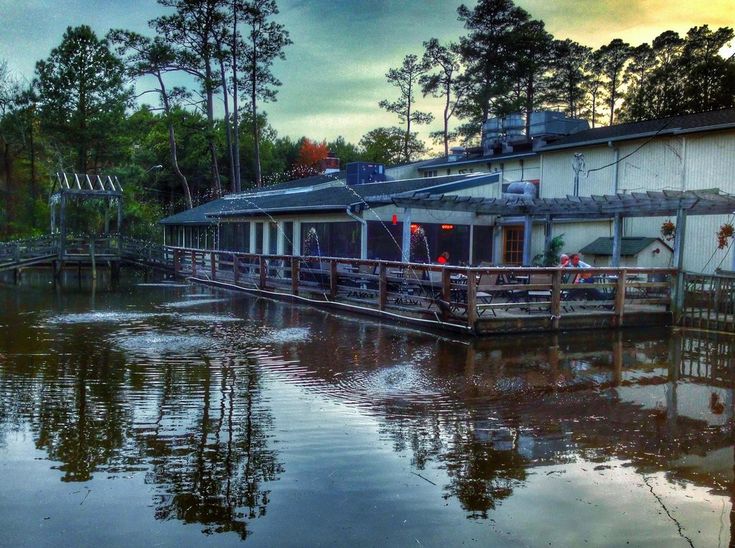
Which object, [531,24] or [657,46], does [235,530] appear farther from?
[657,46]

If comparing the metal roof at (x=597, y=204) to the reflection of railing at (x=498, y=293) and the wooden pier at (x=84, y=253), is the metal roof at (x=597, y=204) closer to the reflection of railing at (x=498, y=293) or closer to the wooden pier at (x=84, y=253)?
the reflection of railing at (x=498, y=293)

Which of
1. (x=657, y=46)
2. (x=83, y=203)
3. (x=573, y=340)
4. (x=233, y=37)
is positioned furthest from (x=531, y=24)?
(x=573, y=340)

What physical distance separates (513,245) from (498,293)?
32.1 ft

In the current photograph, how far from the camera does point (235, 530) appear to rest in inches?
153

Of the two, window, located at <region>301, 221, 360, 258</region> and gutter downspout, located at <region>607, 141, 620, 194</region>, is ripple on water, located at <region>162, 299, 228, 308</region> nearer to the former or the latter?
window, located at <region>301, 221, 360, 258</region>

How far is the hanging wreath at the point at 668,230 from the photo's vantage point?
1884 centimetres

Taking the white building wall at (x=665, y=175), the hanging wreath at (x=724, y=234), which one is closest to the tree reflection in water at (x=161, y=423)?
the hanging wreath at (x=724, y=234)

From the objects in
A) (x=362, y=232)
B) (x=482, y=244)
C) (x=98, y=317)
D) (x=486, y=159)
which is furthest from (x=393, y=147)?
(x=98, y=317)

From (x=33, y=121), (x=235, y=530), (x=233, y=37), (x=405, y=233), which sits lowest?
(x=235, y=530)

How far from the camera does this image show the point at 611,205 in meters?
15.8

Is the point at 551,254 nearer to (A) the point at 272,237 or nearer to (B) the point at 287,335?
(B) the point at 287,335

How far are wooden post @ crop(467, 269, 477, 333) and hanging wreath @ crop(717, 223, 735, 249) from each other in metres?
9.18

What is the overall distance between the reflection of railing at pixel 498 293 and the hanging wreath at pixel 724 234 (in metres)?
3.90

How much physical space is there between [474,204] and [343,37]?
13044 mm
